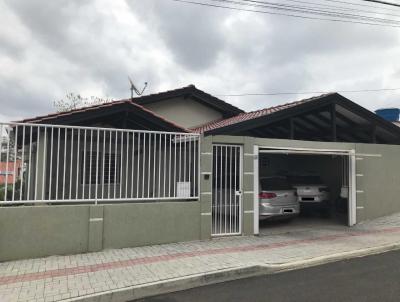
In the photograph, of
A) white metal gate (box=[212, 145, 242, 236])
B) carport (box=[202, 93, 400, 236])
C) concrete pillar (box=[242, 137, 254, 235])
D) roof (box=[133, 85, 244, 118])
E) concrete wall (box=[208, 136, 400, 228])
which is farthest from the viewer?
roof (box=[133, 85, 244, 118])

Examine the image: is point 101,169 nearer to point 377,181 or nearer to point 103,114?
point 103,114

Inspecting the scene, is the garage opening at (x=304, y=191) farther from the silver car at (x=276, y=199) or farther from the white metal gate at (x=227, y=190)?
the white metal gate at (x=227, y=190)

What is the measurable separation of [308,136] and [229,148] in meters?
4.81

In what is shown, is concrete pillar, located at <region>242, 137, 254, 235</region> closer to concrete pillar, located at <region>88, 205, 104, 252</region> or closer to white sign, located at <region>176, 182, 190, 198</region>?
white sign, located at <region>176, 182, 190, 198</region>

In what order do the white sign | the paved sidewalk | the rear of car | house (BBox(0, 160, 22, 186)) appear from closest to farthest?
1. the paved sidewalk
2. house (BBox(0, 160, 22, 186))
3. the white sign
4. the rear of car

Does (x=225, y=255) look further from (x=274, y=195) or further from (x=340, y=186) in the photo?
(x=340, y=186)

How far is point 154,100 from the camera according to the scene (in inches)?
548

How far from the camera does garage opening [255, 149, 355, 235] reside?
1004 cm

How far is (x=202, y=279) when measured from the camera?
6000 mm

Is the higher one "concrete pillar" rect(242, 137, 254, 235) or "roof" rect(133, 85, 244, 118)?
"roof" rect(133, 85, 244, 118)

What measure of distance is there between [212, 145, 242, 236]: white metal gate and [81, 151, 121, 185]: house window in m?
2.30

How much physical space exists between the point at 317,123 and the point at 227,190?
15.0ft

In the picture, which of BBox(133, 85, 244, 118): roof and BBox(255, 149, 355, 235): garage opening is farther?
BBox(133, 85, 244, 118): roof

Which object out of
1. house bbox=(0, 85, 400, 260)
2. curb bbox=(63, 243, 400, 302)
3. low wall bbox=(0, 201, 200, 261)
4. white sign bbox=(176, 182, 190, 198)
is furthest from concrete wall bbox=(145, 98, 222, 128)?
curb bbox=(63, 243, 400, 302)
